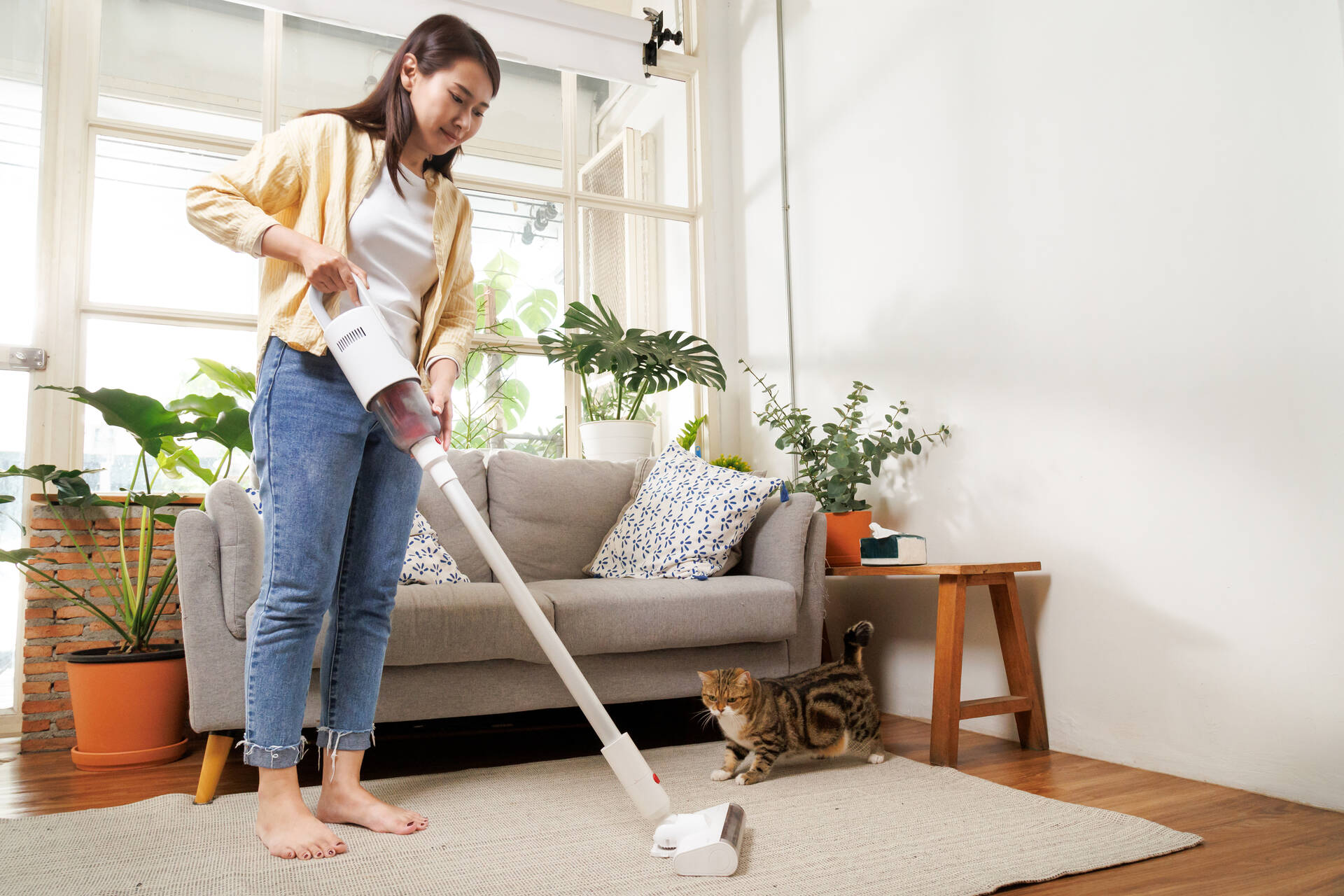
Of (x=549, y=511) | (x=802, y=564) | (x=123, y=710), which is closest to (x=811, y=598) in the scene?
(x=802, y=564)

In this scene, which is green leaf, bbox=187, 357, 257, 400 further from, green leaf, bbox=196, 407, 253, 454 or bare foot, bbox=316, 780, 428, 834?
bare foot, bbox=316, 780, 428, 834

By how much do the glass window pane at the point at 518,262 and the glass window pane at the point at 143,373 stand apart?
0.89 m

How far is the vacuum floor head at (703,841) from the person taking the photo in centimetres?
120

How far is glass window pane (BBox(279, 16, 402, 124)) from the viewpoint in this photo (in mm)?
3215

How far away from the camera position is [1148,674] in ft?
6.05

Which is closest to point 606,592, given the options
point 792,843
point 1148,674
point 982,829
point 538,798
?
point 538,798

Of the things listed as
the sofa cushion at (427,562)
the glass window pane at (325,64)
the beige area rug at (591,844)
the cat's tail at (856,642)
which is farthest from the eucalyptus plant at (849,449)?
the glass window pane at (325,64)

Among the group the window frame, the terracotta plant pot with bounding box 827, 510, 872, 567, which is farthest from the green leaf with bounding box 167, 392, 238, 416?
the terracotta plant pot with bounding box 827, 510, 872, 567

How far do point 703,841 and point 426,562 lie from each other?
121cm

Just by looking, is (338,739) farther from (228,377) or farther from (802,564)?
(228,377)

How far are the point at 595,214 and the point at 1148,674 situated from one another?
2.74m

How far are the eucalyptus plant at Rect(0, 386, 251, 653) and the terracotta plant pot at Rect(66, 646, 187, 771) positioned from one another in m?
0.11

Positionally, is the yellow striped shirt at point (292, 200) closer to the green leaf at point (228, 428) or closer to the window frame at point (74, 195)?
the green leaf at point (228, 428)

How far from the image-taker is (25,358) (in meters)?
2.65
